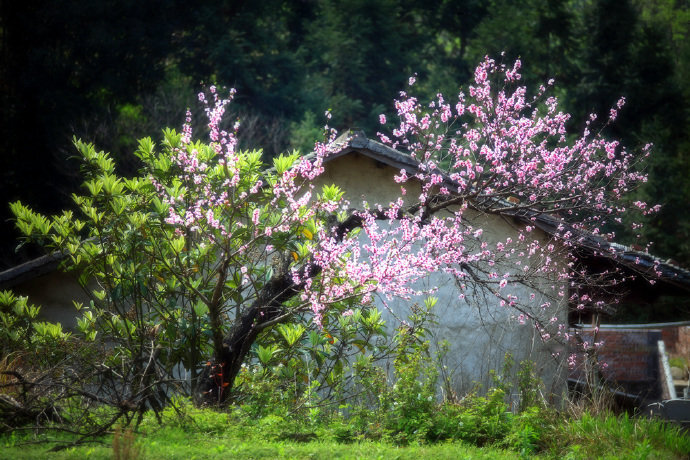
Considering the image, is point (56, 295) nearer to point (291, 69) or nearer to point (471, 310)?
point (471, 310)

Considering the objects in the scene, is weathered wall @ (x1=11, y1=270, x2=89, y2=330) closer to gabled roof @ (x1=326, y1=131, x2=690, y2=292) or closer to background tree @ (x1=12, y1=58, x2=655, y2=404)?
background tree @ (x1=12, y1=58, x2=655, y2=404)

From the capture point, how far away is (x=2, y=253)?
21141 millimetres

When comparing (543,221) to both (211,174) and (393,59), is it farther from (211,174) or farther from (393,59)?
(393,59)

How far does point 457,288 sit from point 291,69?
1770 cm

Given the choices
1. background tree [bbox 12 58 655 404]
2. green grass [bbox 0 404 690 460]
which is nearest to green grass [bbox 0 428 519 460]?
green grass [bbox 0 404 690 460]

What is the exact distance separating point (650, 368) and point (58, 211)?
1624 centimetres

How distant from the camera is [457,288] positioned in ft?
38.4

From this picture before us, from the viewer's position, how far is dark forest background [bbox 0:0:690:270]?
22875mm

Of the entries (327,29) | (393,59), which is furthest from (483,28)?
(327,29)

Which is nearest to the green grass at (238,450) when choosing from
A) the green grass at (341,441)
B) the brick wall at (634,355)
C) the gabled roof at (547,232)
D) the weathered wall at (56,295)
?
the green grass at (341,441)

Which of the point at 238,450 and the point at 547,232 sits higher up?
the point at 547,232

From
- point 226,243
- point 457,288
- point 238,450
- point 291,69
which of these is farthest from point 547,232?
point 291,69

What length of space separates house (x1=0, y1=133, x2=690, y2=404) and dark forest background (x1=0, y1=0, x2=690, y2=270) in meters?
9.75

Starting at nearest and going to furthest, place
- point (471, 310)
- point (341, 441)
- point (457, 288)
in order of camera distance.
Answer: point (341, 441), point (471, 310), point (457, 288)
